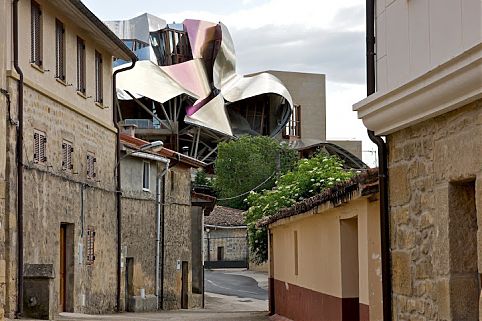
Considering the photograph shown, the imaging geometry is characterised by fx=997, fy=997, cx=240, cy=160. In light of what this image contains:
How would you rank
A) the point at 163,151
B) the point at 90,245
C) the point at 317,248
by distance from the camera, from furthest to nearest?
the point at 163,151, the point at 90,245, the point at 317,248

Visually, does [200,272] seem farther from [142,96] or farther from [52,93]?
[142,96]

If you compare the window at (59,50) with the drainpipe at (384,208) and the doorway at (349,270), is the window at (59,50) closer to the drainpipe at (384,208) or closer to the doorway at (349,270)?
the doorway at (349,270)

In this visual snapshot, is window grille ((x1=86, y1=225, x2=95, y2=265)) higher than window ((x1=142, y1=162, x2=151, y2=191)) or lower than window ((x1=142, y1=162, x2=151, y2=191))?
lower

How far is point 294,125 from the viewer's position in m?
93.3

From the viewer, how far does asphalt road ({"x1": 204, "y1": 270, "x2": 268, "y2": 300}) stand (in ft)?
159

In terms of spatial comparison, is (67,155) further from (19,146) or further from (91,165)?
(19,146)

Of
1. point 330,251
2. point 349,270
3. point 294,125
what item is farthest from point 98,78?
point 294,125

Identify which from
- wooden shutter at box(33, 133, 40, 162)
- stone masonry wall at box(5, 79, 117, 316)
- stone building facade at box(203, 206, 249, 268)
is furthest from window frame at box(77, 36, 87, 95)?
stone building facade at box(203, 206, 249, 268)

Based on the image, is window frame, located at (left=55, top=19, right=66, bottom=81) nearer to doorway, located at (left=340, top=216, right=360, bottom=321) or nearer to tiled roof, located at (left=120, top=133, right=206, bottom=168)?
tiled roof, located at (left=120, top=133, right=206, bottom=168)

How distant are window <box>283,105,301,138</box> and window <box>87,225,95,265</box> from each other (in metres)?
63.5

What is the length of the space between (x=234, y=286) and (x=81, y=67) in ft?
98.0

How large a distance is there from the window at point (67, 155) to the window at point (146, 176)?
823 centimetres

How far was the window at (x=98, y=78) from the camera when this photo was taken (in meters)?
27.6

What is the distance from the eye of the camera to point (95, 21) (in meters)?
24.2
